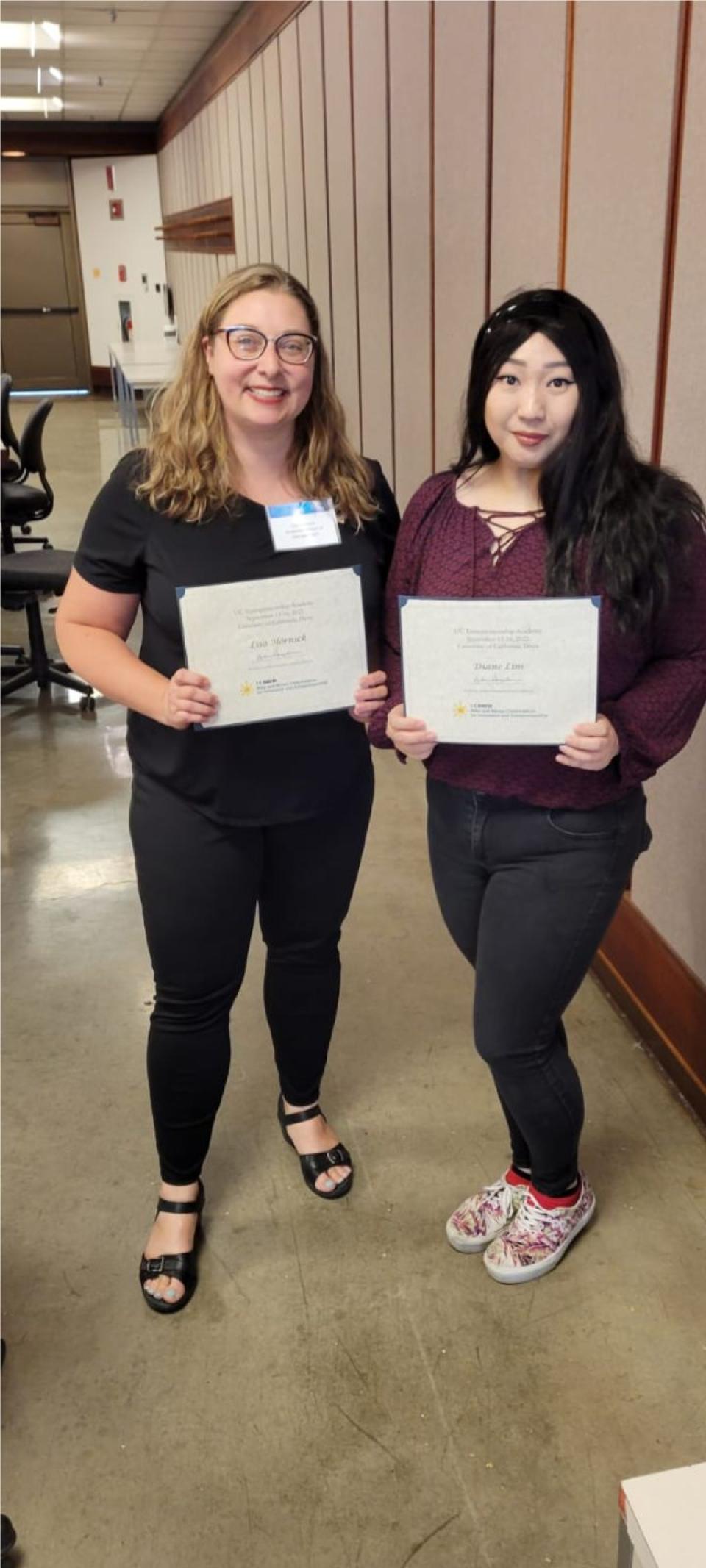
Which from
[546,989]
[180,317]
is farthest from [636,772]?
[180,317]

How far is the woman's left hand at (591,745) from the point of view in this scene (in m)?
1.47

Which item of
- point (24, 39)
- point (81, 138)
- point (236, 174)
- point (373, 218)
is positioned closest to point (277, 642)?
point (373, 218)

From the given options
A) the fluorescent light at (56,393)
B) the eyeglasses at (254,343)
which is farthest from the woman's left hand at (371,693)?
the fluorescent light at (56,393)

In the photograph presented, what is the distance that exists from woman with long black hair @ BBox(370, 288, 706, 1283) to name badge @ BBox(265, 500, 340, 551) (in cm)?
11

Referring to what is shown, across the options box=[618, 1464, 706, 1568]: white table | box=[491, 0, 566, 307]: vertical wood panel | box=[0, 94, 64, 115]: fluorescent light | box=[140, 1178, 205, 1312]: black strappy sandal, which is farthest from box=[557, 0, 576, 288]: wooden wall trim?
box=[0, 94, 64, 115]: fluorescent light

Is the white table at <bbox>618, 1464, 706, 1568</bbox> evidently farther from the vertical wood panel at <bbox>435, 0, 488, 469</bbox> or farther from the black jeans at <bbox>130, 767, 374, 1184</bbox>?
the vertical wood panel at <bbox>435, 0, 488, 469</bbox>

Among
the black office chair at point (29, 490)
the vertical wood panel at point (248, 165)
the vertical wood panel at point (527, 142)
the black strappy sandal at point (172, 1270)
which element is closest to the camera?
the black strappy sandal at point (172, 1270)

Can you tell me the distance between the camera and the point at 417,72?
3906 mm

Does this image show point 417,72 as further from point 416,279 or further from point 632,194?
point 632,194

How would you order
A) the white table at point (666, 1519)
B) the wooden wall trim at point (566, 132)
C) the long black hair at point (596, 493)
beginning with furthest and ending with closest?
A: the wooden wall trim at point (566, 132) → the long black hair at point (596, 493) → the white table at point (666, 1519)

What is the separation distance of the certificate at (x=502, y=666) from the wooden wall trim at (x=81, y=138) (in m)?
14.9

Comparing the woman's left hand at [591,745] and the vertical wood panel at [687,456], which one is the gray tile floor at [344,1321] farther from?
the woman's left hand at [591,745]

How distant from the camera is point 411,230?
4.20 meters

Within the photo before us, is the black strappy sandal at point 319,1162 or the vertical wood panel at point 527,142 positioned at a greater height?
the vertical wood panel at point 527,142
